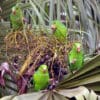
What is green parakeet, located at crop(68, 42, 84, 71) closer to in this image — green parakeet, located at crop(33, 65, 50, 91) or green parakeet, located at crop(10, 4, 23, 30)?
green parakeet, located at crop(33, 65, 50, 91)

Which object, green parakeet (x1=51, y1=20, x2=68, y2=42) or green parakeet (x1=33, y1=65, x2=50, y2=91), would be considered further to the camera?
green parakeet (x1=51, y1=20, x2=68, y2=42)

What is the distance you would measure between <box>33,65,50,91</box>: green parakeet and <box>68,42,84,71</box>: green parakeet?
0.13 meters

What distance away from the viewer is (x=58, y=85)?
5.98 feet

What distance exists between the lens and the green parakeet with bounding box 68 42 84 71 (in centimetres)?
189

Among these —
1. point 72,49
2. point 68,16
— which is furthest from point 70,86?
point 68,16

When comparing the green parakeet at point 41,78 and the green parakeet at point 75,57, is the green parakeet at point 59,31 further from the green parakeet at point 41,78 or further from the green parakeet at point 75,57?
the green parakeet at point 41,78

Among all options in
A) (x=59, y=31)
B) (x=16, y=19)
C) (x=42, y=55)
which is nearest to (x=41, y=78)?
(x=42, y=55)

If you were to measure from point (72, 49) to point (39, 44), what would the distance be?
0.53 ft

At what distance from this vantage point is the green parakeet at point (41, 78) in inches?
71.1

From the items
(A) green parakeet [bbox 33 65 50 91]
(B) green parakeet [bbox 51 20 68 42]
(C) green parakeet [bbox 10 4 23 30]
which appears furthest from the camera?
(C) green parakeet [bbox 10 4 23 30]

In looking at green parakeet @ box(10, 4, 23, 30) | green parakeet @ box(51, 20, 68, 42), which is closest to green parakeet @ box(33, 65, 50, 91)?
green parakeet @ box(51, 20, 68, 42)

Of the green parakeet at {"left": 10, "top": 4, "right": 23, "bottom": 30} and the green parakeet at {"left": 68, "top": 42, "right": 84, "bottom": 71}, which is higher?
the green parakeet at {"left": 10, "top": 4, "right": 23, "bottom": 30}

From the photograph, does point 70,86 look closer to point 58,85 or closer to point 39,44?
point 58,85

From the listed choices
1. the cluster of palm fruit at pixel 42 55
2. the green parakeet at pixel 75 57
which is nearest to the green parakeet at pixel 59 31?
the cluster of palm fruit at pixel 42 55
